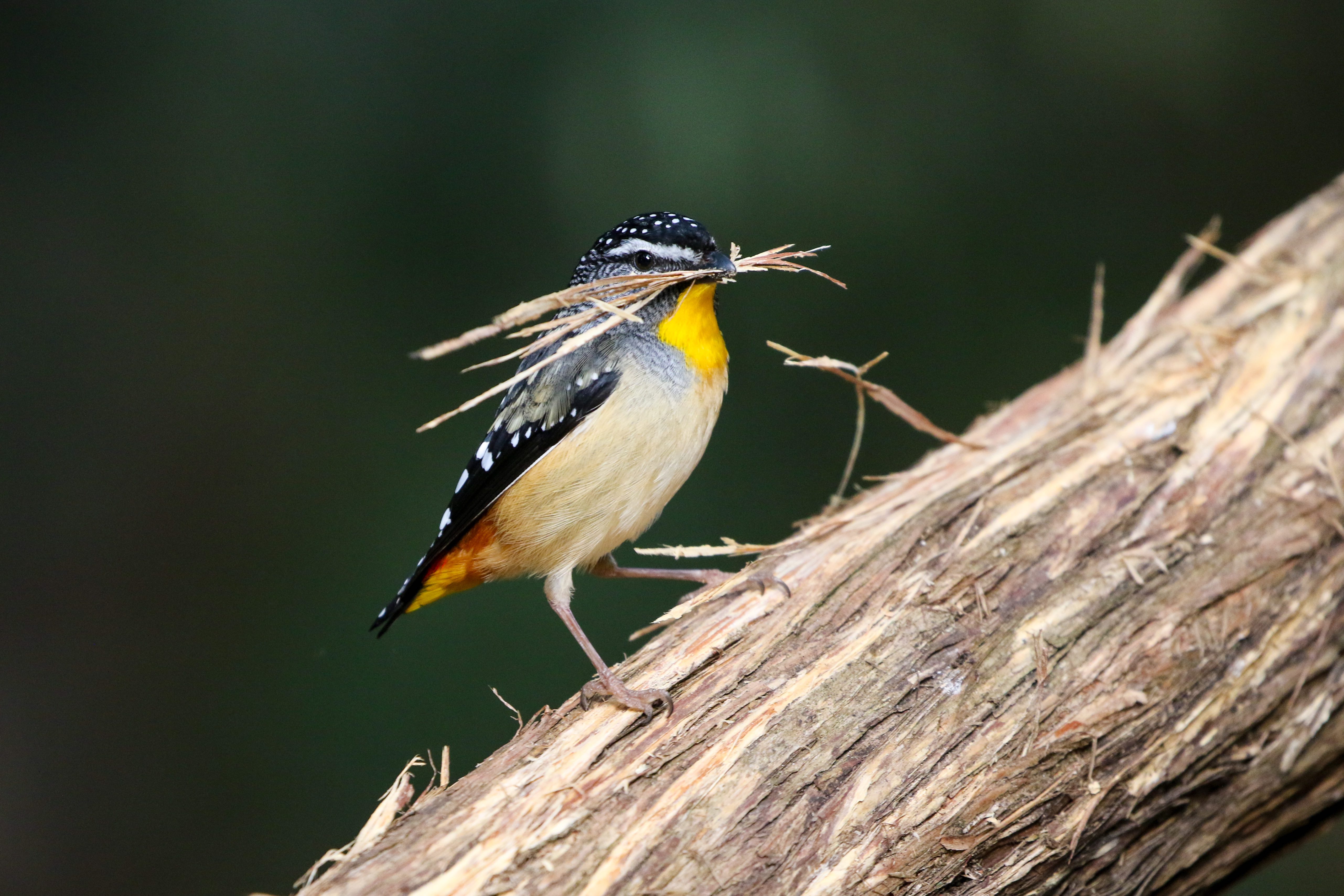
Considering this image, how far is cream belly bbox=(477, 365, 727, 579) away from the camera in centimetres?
320

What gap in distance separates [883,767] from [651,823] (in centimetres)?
69

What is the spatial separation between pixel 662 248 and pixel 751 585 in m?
1.21

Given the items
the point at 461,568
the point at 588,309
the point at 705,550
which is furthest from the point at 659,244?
the point at 461,568

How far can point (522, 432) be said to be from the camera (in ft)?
11.1

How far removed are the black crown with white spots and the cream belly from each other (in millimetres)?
365

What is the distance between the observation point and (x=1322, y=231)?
15.1ft

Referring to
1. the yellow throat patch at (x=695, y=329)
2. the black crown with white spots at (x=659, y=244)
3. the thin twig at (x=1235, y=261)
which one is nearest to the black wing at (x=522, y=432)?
the yellow throat patch at (x=695, y=329)

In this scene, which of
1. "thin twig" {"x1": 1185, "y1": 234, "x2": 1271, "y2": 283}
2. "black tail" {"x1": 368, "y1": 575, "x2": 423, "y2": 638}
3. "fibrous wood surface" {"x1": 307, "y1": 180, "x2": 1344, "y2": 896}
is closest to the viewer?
"fibrous wood surface" {"x1": 307, "y1": 180, "x2": 1344, "y2": 896}

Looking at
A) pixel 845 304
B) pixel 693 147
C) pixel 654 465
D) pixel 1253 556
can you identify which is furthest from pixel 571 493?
pixel 845 304

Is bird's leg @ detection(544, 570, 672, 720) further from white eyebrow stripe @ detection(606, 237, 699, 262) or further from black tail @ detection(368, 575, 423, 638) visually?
white eyebrow stripe @ detection(606, 237, 699, 262)

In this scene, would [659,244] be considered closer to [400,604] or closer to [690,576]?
[690,576]

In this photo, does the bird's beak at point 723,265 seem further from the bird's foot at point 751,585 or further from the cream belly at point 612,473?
the bird's foot at point 751,585

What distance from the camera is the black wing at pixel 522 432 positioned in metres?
3.27

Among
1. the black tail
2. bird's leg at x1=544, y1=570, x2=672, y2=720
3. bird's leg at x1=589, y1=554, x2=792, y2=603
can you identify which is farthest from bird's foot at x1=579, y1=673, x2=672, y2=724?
the black tail
